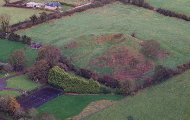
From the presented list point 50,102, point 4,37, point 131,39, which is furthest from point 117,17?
point 50,102

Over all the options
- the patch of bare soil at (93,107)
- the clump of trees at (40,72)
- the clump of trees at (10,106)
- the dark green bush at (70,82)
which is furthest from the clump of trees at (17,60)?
the patch of bare soil at (93,107)

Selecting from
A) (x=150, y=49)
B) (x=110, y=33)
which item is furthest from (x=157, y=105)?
(x=110, y=33)

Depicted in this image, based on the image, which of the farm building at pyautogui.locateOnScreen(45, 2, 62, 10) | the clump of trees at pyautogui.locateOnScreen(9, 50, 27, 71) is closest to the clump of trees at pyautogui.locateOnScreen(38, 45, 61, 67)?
the clump of trees at pyautogui.locateOnScreen(9, 50, 27, 71)

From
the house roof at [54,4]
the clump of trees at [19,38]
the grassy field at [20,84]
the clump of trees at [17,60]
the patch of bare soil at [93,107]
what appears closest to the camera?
the patch of bare soil at [93,107]

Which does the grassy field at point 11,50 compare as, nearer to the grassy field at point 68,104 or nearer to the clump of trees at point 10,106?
the grassy field at point 68,104

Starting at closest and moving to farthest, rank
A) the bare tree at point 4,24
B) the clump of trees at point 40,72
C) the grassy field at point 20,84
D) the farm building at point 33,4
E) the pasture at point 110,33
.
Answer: the grassy field at point 20,84, the clump of trees at point 40,72, the pasture at point 110,33, the bare tree at point 4,24, the farm building at point 33,4

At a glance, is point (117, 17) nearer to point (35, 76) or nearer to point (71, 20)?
point (71, 20)
